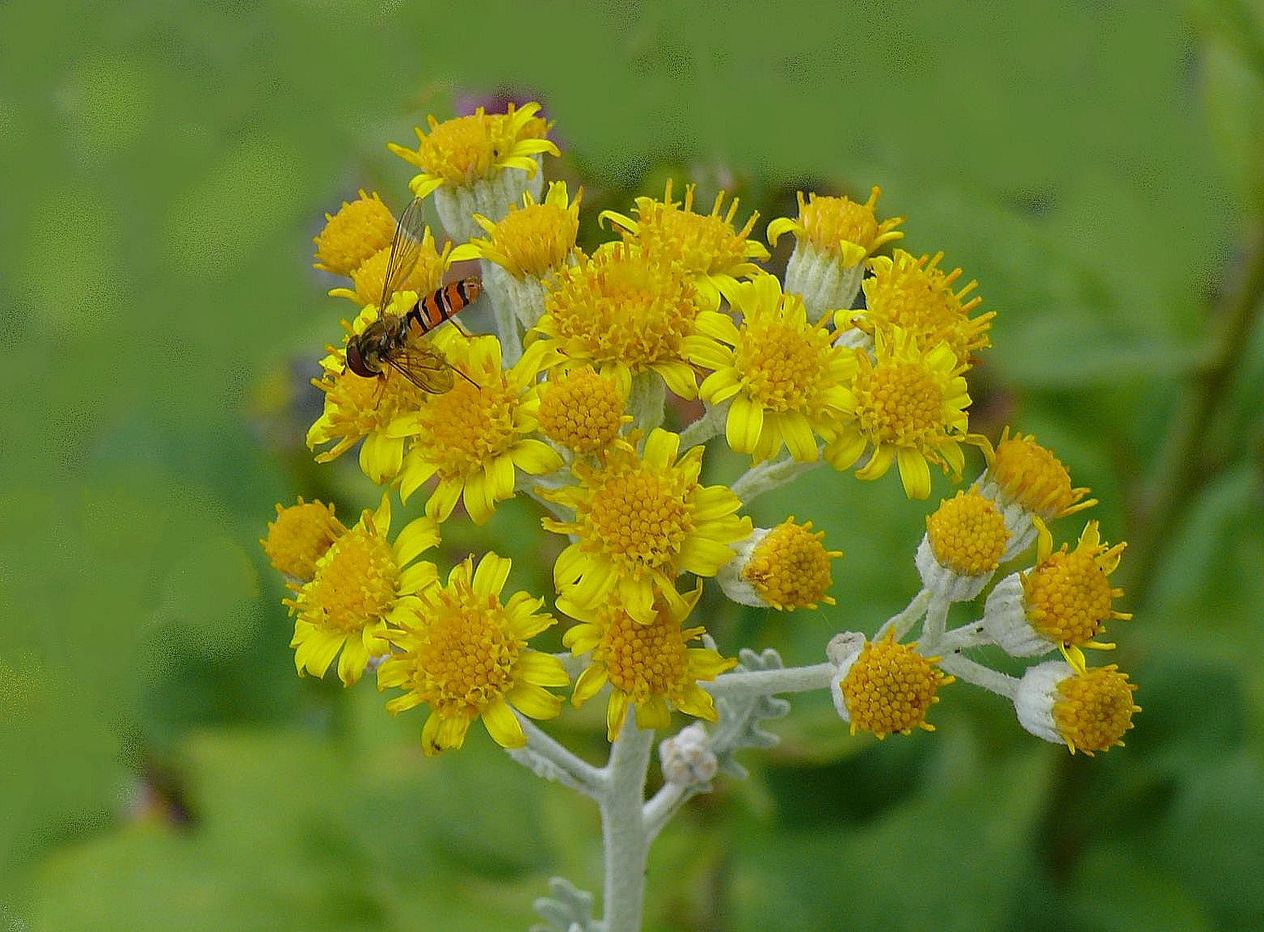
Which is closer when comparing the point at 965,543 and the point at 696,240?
the point at 965,543

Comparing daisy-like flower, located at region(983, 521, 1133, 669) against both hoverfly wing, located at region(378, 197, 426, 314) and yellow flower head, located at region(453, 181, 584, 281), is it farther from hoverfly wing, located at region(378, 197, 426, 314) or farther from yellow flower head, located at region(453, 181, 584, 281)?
hoverfly wing, located at region(378, 197, 426, 314)

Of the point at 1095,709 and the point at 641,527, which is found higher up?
the point at 641,527

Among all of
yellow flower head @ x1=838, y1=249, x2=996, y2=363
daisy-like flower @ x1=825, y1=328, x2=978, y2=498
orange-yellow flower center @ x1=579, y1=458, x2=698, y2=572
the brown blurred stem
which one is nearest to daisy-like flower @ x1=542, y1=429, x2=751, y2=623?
orange-yellow flower center @ x1=579, y1=458, x2=698, y2=572

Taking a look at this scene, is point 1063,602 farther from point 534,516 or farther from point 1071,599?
point 534,516

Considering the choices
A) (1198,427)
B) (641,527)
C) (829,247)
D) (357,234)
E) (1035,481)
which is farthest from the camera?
(1198,427)

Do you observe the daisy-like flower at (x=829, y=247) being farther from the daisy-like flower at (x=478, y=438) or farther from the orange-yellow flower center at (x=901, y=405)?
the daisy-like flower at (x=478, y=438)

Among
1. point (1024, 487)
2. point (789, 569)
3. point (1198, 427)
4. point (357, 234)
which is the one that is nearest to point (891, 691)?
point (789, 569)
